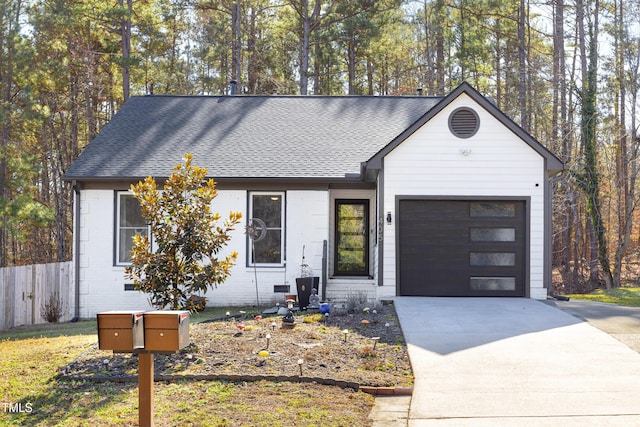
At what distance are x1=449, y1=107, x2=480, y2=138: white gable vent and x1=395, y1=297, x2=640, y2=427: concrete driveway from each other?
3.66 meters

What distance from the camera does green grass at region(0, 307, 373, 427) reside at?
585 centimetres

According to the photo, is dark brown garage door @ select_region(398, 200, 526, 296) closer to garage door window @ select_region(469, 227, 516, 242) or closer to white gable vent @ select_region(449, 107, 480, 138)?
garage door window @ select_region(469, 227, 516, 242)

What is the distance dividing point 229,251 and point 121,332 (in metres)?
9.10

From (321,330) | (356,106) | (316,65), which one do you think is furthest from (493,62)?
(321,330)

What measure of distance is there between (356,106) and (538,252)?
690 cm

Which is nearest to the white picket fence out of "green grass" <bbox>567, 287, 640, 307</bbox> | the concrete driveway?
the concrete driveway

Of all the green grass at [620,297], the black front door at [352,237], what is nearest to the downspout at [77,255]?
the black front door at [352,237]

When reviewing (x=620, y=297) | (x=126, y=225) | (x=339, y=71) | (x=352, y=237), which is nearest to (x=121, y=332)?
(x=126, y=225)

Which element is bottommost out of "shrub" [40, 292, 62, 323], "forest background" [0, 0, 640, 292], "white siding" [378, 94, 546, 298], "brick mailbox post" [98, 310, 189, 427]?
"shrub" [40, 292, 62, 323]

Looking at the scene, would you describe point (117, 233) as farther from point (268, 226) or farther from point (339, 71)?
point (339, 71)

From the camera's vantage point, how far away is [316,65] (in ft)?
103

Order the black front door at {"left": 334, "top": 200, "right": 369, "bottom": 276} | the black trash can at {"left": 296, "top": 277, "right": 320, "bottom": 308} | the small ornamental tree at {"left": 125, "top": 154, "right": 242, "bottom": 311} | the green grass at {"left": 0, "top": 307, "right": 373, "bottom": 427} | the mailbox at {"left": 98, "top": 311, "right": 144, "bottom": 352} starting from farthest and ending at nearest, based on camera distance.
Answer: the black front door at {"left": 334, "top": 200, "right": 369, "bottom": 276}
the black trash can at {"left": 296, "top": 277, "right": 320, "bottom": 308}
the small ornamental tree at {"left": 125, "top": 154, "right": 242, "bottom": 311}
the green grass at {"left": 0, "top": 307, "right": 373, "bottom": 427}
the mailbox at {"left": 98, "top": 311, "right": 144, "bottom": 352}

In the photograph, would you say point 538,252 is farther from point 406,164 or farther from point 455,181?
point 406,164

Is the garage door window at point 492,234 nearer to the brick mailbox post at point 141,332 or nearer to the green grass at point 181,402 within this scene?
the green grass at point 181,402
